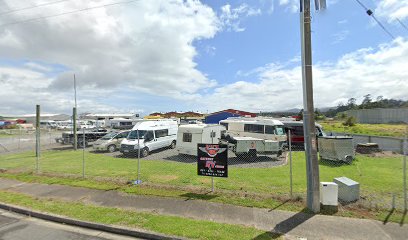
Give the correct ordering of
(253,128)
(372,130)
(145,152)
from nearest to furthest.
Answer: (145,152), (253,128), (372,130)

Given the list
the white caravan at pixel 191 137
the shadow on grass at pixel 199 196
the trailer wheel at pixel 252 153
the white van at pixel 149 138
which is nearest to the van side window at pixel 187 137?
the white caravan at pixel 191 137

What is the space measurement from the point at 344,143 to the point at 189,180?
9690 mm

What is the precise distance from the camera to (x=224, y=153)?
27.8 ft

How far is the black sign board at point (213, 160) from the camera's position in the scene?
27.8 ft

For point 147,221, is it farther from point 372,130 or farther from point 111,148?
point 372,130

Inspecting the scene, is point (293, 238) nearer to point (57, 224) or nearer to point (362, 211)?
point (362, 211)

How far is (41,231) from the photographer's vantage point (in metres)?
6.17

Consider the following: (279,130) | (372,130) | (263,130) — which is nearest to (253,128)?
(263,130)

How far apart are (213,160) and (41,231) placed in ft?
16.5

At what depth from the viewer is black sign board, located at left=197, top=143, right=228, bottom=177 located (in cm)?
848

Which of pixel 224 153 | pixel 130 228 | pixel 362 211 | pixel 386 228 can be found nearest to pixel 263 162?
pixel 224 153

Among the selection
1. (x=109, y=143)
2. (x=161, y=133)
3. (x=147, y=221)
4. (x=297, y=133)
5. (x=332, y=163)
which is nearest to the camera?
(x=147, y=221)

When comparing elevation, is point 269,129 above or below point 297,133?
above

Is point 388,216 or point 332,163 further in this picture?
point 332,163
